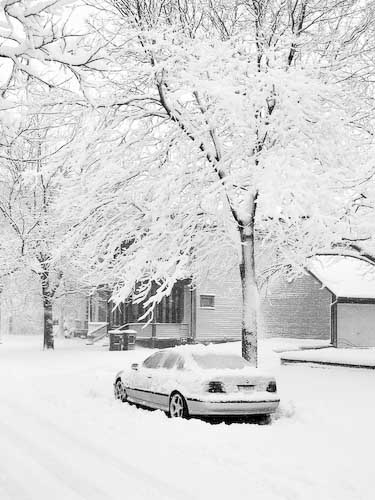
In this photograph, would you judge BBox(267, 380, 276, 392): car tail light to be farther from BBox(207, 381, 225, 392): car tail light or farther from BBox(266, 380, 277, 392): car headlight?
BBox(207, 381, 225, 392): car tail light

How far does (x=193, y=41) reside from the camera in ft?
50.1

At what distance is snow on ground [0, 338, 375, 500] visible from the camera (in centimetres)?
750

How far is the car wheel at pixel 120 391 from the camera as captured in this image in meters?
15.3

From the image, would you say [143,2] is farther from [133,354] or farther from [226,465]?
[133,354]

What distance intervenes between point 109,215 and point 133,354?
554 inches

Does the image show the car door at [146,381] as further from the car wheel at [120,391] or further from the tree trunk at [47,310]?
the tree trunk at [47,310]

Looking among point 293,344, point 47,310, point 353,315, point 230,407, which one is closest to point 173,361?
point 230,407

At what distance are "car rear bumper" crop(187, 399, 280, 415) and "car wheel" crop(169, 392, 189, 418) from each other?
0.20 metres

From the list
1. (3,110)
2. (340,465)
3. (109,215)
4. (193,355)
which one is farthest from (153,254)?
(3,110)

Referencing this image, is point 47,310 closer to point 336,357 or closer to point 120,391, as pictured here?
point 336,357

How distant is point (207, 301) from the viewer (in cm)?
3759

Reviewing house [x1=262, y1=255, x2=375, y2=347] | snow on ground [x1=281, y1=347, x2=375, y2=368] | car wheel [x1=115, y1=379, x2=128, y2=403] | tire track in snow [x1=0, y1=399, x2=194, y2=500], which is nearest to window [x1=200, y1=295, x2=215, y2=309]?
house [x1=262, y1=255, x2=375, y2=347]

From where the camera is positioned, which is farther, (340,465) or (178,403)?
(178,403)

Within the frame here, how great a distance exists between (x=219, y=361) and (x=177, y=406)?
1206 mm
